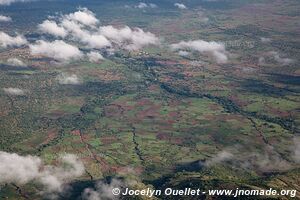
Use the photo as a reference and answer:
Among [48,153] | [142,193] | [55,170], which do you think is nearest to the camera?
[142,193]

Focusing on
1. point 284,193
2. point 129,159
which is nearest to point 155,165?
point 129,159

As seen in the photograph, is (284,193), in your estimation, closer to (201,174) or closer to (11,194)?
(201,174)

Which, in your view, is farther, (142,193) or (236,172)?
(236,172)

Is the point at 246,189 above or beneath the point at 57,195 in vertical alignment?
above

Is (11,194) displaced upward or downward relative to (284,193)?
downward

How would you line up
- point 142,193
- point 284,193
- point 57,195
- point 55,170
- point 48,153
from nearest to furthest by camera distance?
point 284,193, point 142,193, point 57,195, point 55,170, point 48,153

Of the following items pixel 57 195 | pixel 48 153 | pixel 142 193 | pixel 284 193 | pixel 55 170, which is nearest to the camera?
pixel 284 193

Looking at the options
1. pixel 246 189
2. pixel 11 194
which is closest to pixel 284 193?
pixel 246 189

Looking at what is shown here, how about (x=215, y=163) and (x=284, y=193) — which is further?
(x=215, y=163)

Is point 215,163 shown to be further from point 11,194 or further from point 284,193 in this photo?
point 11,194
